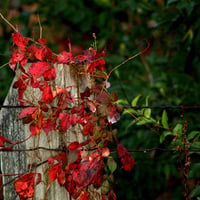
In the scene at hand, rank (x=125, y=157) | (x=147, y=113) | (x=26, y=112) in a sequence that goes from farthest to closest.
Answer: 1. (x=147, y=113)
2. (x=125, y=157)
3. (x=26, y=112)

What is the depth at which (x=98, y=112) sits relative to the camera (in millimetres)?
1214

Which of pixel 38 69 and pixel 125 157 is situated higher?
pixel 38 69

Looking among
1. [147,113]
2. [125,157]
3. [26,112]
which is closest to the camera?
[26,112]

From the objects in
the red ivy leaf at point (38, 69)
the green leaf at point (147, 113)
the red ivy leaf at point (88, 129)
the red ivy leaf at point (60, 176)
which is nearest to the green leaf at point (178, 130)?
the green leaf at point (147, 113)

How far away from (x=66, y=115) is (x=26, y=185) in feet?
0.98

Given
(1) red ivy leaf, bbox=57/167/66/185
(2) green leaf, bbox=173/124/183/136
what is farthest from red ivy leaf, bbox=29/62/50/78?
(2) green leaf, bbox=173/124/183/136

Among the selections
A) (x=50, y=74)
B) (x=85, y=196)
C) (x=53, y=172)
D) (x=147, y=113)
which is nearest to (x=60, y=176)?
(x=53, y=172)

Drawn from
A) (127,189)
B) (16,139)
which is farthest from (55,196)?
(127,189)

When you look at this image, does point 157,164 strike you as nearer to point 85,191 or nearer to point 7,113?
point 85,191

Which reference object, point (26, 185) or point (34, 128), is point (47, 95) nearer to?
point (34, 128)

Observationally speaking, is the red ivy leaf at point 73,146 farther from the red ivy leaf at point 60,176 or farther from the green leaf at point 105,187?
the green leaf at point 105,187

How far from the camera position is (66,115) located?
1.16 metres

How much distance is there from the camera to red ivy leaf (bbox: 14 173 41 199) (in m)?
1.12

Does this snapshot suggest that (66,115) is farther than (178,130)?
No
